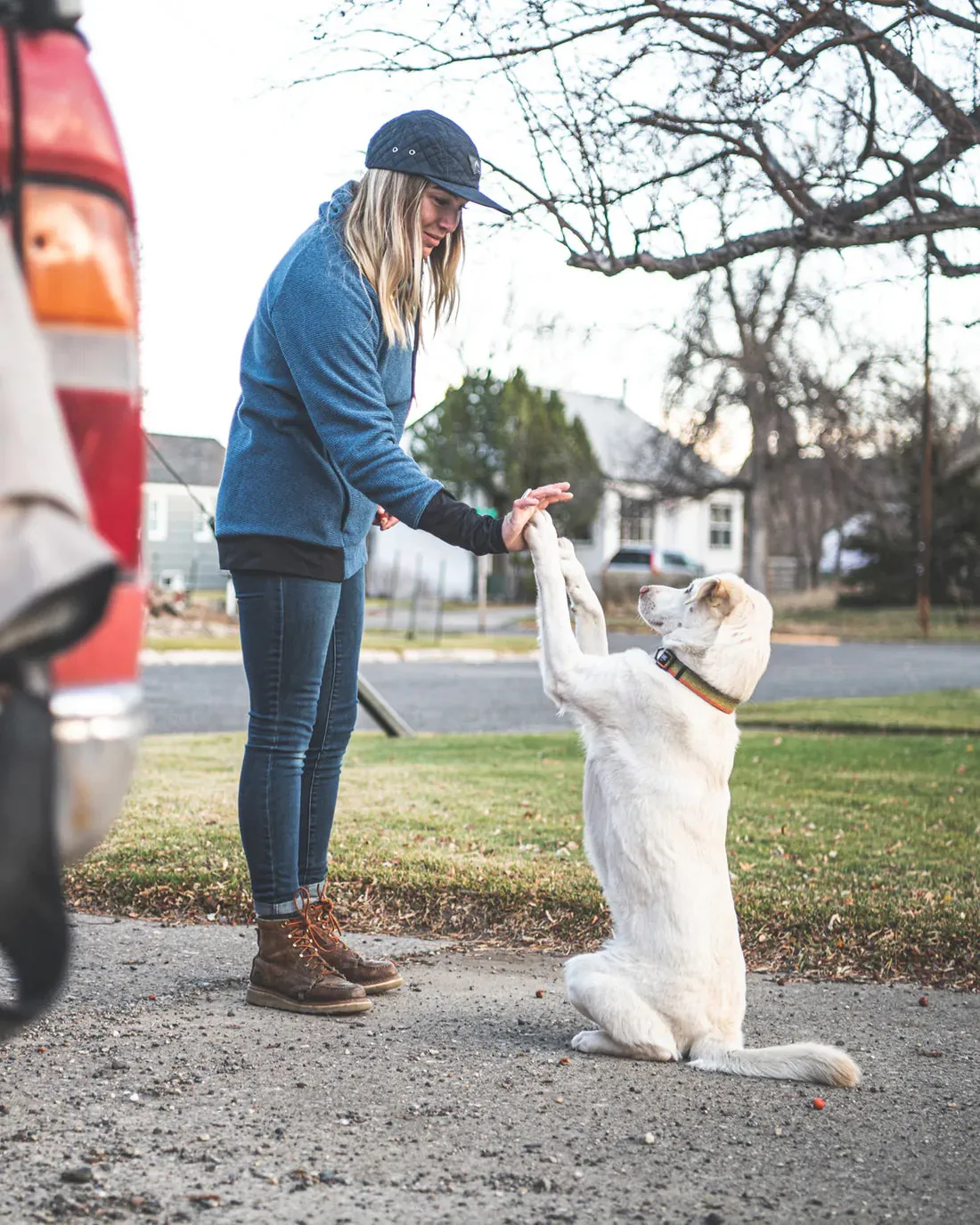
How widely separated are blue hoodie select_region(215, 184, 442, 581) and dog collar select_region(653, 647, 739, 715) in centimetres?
85

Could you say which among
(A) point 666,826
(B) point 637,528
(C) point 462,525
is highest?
(B) point 637,528

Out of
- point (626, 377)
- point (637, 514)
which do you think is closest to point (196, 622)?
point (626, 377)

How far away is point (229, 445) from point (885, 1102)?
100.0 inches

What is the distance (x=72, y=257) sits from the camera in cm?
154

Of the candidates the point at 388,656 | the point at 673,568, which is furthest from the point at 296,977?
the point at 673,568

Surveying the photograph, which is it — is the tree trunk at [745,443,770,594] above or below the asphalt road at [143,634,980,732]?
above

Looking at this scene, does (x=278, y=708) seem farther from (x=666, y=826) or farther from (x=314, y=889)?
(x=666, y=826)

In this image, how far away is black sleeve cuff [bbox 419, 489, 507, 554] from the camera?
3.32 m

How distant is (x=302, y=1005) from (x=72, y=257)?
2597 millimetres

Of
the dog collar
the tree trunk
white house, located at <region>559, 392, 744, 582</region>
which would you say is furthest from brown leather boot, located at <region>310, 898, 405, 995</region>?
the tree trunk

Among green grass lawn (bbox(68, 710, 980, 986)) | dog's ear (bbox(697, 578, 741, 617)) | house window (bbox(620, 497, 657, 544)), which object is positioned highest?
house window (bbox(620, 497, 657, 544))

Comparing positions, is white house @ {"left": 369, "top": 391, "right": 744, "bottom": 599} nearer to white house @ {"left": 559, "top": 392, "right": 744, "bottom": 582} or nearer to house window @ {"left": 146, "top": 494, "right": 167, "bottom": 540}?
white house @ {"left": 559, "top": 392, "right": 744, "bottom": 582}

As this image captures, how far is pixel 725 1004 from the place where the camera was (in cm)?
336

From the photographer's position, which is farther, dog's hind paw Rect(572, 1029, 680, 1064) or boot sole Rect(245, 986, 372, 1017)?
boot sole Rect(245, 986, 372, 1017)
